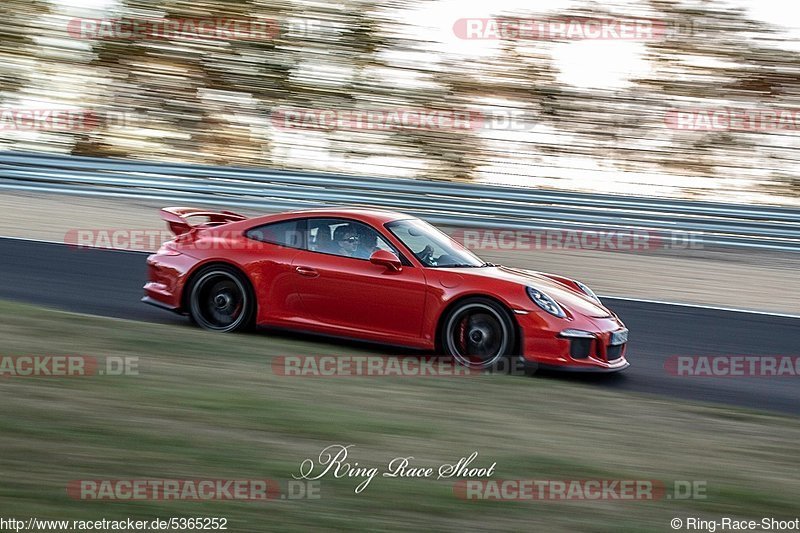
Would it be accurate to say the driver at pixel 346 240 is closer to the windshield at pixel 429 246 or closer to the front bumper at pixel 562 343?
the windshield at pixel 429 246

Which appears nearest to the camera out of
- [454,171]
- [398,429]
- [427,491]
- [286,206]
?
[427,491]

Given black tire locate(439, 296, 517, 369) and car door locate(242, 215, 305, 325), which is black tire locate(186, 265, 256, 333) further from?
black tire locate(439, 296, 517, 369)

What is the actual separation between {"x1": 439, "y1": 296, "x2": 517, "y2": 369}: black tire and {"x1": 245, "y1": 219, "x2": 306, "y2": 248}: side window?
146 cm

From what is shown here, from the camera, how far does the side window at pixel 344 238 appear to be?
7.90 metres

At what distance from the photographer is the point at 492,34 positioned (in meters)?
17.8

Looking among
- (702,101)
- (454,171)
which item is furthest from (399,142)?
(702,101)

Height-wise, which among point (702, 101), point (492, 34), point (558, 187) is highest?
point (492, 34)

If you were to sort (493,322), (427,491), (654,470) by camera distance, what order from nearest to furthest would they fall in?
(427,491) → (654,470) → (493,322)

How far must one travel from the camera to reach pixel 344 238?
26.2 ft

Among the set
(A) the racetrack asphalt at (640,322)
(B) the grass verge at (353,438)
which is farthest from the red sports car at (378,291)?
(B) the grass verge at (353,438)

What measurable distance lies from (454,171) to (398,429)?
11585mm

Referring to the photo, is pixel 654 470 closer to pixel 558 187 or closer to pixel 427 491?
pixel 427 491

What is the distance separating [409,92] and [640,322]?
358 inches

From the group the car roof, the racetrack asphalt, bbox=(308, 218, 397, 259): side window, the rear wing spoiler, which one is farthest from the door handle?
the rear wing spoiler
